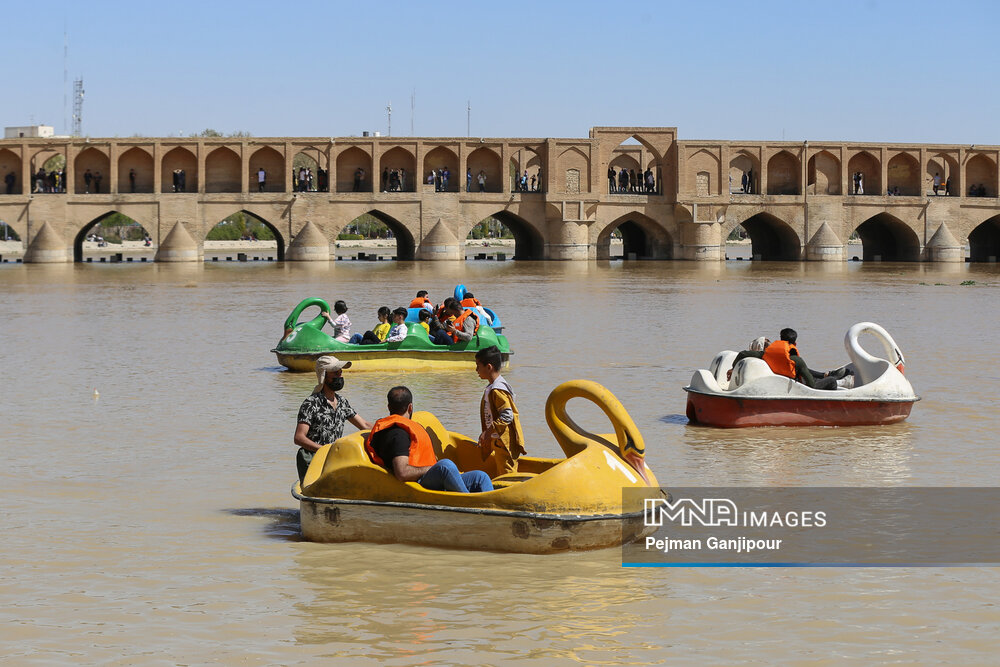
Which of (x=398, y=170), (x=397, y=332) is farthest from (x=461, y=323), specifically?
(x=398, y=170)

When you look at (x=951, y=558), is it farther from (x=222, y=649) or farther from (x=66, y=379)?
(x=66, y=379)

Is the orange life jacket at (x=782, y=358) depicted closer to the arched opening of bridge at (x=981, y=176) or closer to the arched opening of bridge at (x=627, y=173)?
the arched opening of bridge at (x=627, y=173)

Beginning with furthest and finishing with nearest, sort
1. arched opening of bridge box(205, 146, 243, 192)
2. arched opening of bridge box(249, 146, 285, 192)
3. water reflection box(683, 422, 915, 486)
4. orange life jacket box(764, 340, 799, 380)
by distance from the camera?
arched opening of bridge box(249, 146, 285, 192), arched opening of bridge box(205, 146, 243, 192), orange life jacket box(764, 340, 799, 380), water reflection box(683, 422, 915, 486)

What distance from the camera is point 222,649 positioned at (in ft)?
17.7

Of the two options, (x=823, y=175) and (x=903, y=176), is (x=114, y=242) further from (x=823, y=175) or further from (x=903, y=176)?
(x=903, y=176)

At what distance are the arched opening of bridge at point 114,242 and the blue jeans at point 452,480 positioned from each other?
147ft

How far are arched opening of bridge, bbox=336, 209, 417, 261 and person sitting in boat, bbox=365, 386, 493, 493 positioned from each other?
4405 cm

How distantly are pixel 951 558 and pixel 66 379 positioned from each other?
32.2 feet

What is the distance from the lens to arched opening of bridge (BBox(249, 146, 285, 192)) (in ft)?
168

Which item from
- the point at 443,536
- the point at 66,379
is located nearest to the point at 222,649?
the point at 443,536

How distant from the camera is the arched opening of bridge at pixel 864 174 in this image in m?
54.0

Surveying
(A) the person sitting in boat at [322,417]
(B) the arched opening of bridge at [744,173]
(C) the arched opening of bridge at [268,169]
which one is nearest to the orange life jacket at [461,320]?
(A) the person sitting in boat at [322,417]

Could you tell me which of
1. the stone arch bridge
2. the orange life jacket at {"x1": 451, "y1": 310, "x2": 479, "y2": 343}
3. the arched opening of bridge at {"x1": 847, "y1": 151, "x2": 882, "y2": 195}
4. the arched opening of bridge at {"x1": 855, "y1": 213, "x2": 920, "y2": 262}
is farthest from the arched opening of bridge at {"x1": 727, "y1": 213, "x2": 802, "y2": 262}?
the orange life jacket at {"x1": 451, "y1": 310, "x2": 479, "y2": 343}

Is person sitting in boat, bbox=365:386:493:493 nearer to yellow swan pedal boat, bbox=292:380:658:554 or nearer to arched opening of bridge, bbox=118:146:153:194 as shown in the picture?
yellow swan pedal boat, bbox=292:380:658:554
